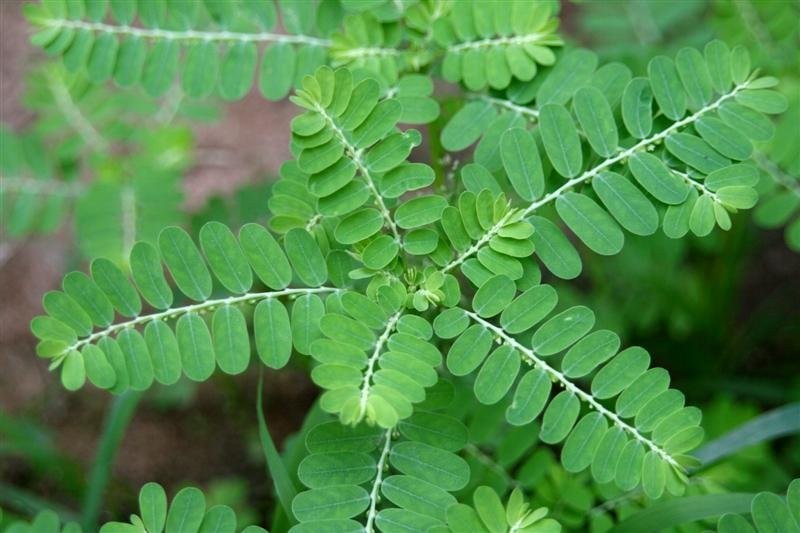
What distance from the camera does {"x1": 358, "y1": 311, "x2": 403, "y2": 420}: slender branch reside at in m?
1.08

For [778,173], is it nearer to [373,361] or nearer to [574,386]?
[574,386]

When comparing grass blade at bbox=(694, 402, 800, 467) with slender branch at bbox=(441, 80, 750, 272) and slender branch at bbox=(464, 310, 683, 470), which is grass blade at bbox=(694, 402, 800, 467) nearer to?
slender branch at bbox=(464, 310, 683, 470)

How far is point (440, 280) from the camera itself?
1.21 metres

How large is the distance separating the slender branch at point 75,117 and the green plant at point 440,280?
3.22 ft

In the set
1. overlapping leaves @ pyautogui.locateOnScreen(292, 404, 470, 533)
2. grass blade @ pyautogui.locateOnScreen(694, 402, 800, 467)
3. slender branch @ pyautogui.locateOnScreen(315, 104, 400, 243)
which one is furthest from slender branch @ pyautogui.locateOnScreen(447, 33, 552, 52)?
grass blade @ pyautogui.locateOnScreen(694, 402, 800, 467)

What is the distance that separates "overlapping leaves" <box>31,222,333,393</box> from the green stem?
580 mm

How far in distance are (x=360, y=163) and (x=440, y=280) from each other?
21 centimetres

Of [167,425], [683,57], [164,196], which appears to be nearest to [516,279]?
[683,57]

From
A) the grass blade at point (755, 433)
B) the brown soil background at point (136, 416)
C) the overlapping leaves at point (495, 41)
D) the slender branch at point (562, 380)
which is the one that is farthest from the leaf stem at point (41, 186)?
the grass blade at point (755, 433)

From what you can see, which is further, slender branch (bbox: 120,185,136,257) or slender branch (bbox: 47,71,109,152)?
slender branch (bbox: 47,71,109,152)

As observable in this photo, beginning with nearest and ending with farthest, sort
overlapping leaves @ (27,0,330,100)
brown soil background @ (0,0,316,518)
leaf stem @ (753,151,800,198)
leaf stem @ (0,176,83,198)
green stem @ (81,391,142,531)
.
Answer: overlapping leaves @ (27,0,330,100) < leaf stem @ (753,151,800,198) < green stem @ (81,391,142,531) < leaf stem @ (0,176,83,198) < brown soil background @ (0,0,316,518)

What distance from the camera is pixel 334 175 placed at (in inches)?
48.8

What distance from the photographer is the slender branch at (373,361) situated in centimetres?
108

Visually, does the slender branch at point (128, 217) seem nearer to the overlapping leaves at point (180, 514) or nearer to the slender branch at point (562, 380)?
the overlapping leaves at point (180, 514)
